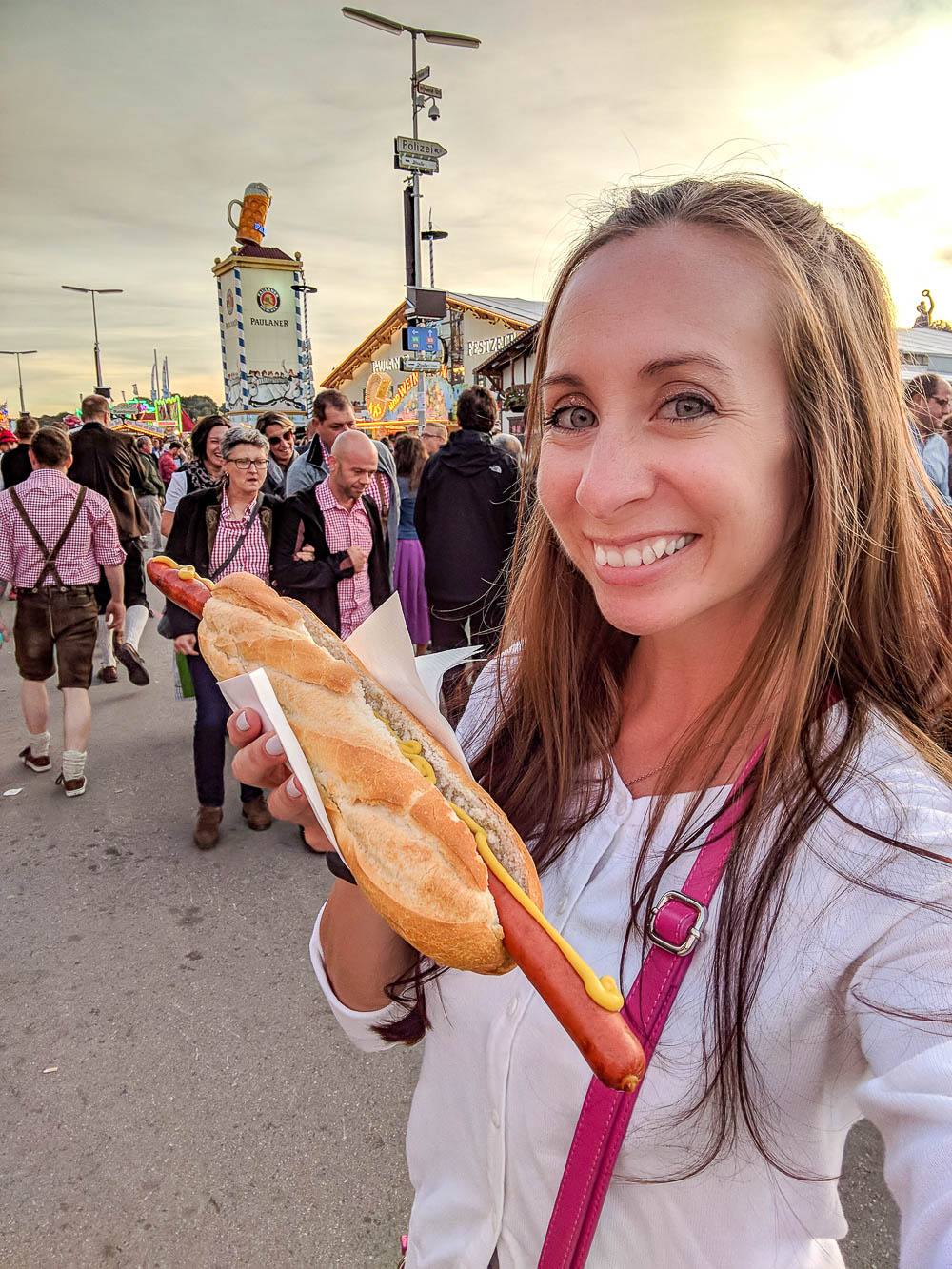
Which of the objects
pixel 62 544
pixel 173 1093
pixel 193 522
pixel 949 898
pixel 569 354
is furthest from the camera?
pixel 62 544

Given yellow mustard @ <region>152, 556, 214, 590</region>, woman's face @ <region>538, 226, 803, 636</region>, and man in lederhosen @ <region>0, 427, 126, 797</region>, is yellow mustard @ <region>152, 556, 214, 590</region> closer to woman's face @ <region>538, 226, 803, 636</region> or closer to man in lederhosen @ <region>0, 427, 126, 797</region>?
woman's face @ <region>538, 226, 803, 636</region>

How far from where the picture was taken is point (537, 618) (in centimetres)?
157

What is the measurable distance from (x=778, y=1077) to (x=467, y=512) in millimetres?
5605

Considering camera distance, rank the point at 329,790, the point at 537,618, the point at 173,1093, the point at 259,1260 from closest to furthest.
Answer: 1. the point at 329,790
2. the point at 537,618
3. the point at 259,1260
4. the point at 173,1093

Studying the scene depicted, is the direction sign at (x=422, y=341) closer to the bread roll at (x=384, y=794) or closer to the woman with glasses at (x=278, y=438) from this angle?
the woman with glasses at (x=278, y=438)

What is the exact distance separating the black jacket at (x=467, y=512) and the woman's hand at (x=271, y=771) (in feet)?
16.1

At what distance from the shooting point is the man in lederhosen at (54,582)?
209 inches

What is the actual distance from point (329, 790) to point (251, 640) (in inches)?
18.3

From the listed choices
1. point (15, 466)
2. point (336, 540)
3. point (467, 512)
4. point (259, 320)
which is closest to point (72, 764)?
point (336, 540)

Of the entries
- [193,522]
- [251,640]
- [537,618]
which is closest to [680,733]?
[537,618]

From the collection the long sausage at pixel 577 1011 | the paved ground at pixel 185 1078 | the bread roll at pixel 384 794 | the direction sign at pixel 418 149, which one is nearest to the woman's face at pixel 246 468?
the paved ground at pixel 185 1078

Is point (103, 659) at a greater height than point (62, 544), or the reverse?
point (62, 544)

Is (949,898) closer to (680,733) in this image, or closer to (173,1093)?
(680,733)

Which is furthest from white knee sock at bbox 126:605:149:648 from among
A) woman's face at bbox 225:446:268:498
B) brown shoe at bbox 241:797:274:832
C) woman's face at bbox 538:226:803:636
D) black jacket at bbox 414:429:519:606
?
woman's face at bbox 538:226:803:636
